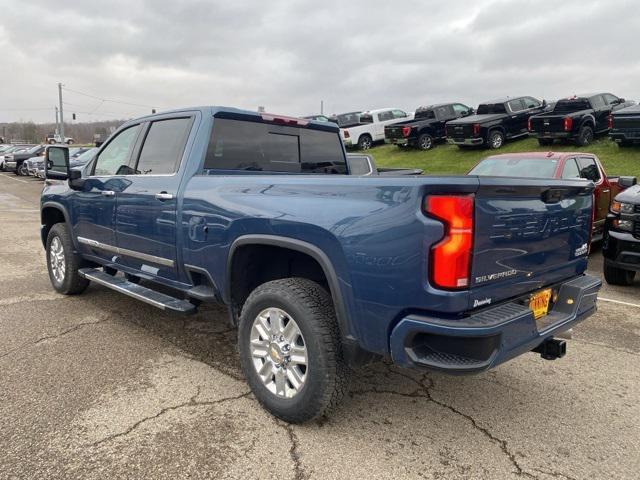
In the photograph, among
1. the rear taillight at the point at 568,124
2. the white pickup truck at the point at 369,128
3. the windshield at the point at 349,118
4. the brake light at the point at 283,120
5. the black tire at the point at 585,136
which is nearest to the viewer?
the brake light at the point at 283,120

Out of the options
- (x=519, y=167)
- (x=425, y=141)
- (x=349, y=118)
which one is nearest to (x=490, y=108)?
(x=425, y=141)

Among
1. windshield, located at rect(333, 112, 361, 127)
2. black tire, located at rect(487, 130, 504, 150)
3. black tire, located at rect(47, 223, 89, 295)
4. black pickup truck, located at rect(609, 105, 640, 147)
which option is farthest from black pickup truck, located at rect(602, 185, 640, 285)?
windshield, located at rect(333, 112, 361, 127)

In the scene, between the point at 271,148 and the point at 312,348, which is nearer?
the point at 312,348

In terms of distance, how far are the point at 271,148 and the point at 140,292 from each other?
5.24 feet

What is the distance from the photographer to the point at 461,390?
3.49 m

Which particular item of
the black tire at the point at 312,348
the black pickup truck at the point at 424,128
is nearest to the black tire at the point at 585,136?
the black pickup truck at the point at 424,128

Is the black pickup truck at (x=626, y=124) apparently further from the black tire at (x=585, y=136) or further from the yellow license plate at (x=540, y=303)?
the yellow license plate at (x=540, y=303)

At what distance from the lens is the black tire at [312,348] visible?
2.75 metres

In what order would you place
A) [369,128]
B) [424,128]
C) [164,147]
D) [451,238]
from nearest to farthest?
[451,238]
[164,147]
[424,128]
[369,128]

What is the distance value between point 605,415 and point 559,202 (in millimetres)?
1384

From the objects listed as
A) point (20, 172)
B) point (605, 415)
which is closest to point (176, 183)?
point (605, 415)

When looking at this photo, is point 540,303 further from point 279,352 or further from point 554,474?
point 279,352

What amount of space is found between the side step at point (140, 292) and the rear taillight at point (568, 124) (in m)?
14.9

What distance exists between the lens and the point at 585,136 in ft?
53.3
